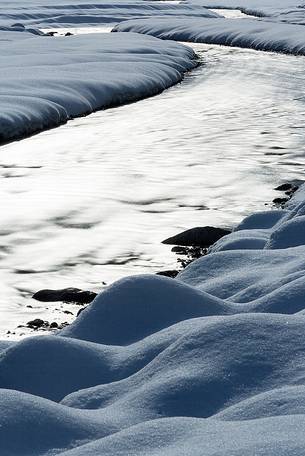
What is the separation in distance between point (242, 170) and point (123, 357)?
721 centimetres

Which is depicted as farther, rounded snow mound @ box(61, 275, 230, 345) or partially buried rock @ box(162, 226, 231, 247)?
partially buried rock @ box(162, 226, 231, 247)

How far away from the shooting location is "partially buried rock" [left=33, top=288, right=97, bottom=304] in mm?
6090

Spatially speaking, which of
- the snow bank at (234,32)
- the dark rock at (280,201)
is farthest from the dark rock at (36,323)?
the snow bank at (234,32)

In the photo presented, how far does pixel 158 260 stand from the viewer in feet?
23.2

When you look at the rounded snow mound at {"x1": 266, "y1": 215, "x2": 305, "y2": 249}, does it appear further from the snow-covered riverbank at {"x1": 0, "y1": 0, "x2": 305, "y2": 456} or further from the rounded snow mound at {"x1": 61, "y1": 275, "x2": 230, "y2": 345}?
the rounded snow mound at {"x1": 61, "y1": 275, "x2": 230, "y2": 345}

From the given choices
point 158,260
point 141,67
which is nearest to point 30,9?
point 141,67

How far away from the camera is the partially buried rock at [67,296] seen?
6.09m

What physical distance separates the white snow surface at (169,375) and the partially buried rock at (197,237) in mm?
2392

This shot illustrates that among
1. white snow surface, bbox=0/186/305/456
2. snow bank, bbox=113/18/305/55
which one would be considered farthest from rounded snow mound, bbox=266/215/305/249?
snow bank, bbox=113/18/305/55

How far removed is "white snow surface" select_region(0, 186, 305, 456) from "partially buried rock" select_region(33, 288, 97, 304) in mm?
1243

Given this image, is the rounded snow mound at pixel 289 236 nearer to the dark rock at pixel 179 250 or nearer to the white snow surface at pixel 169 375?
the white snow surface at pixel 169 375

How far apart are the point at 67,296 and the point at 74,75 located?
11.8m

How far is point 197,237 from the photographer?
299 inches

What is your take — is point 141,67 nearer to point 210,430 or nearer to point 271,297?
point 271,297
